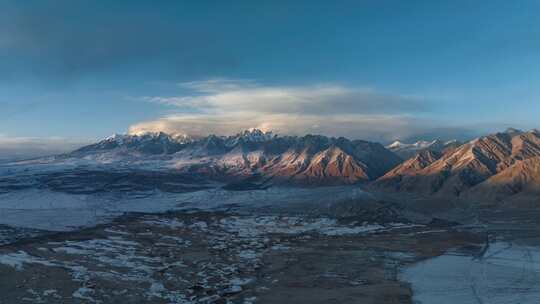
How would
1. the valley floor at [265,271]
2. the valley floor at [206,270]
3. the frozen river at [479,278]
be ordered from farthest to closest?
1. the valley floor at [206,270]
2. the valley floor at [265,271]
3. the frozen river at [479,278]

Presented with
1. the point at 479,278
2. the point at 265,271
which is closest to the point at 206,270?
the point at 265,271

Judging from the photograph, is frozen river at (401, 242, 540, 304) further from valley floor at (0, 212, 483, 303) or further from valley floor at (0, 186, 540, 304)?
valley floor at (0, 212, 483, 303)

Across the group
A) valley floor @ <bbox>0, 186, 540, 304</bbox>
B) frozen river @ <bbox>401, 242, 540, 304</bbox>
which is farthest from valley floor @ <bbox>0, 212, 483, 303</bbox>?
frozen river @ <bbox>401, 242, 540, 304</bbox>

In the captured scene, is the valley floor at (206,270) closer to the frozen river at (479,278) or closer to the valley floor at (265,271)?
the valley floor at (265,271)

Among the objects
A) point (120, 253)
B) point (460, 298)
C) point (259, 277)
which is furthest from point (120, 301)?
point (460, 298)

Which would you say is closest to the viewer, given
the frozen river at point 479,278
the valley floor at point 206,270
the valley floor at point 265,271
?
the frozen river at point 479,278

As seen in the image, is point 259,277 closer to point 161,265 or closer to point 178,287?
point 178,287

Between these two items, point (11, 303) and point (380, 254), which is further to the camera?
point (380, 254)

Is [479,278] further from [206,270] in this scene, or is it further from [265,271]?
[206,270]

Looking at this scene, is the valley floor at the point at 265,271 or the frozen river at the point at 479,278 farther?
the valley floor at the point at 265,271

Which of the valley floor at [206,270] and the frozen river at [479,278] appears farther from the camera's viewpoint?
the valley floor at [206,270]

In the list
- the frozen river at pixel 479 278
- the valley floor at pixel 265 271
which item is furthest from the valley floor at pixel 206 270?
the frozen river at pixel 479 278
